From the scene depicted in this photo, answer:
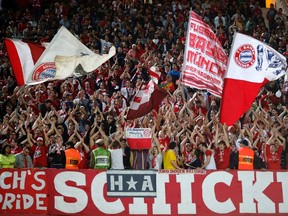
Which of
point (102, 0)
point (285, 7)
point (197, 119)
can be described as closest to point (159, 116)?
point (197, 119)

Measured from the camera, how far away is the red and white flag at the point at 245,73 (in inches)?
600

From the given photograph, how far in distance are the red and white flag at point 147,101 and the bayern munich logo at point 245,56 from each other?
2.63 metres

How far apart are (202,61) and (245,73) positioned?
99 centimetres

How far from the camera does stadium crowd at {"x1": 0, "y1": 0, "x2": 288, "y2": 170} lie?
1691cm

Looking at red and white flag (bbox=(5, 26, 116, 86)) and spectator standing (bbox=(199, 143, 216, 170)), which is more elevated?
red and white flag (bbox=(5, 26, 116, 86))

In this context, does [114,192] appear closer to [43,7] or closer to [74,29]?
[74,29]

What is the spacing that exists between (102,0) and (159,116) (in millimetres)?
10622

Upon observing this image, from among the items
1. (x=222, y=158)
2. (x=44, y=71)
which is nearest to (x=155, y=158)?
(x=222, y=158)

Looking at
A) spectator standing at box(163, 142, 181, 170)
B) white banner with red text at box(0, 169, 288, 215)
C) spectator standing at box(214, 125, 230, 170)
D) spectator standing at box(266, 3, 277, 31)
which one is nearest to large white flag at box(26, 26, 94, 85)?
white banner with red text at box(0, 169, 288, 215)

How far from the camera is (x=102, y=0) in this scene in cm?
2847

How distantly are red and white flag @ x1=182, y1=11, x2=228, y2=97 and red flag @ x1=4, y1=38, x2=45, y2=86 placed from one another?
11.2ft

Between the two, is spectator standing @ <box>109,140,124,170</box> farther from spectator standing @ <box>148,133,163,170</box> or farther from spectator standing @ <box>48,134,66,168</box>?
spectator standing @ <box>48,134,66,168</box>

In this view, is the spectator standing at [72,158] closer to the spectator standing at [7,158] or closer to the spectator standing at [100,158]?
the spectator standing at [100,158]

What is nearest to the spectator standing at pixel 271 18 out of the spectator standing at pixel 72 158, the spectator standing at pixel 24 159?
the spectator standing at pixel 72 158
